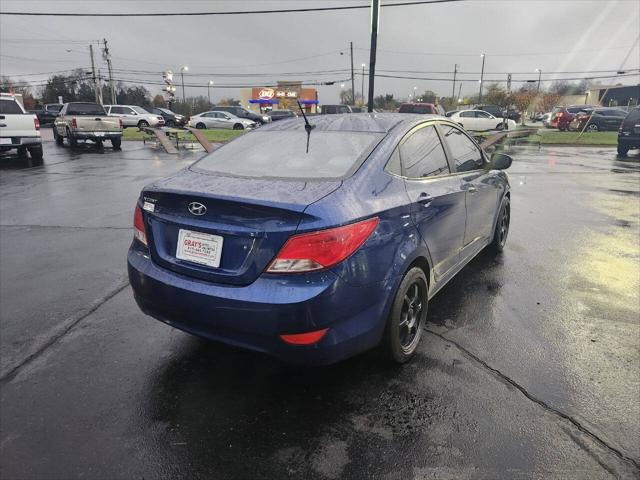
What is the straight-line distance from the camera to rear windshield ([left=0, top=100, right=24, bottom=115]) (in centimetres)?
1345

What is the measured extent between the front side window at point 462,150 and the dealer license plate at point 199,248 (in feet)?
7.66

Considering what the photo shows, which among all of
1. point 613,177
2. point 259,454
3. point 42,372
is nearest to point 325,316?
point 259,454

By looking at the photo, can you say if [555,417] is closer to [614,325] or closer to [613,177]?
[614,325]

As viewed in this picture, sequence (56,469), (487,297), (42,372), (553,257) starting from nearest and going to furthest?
(56,469), (42,372), (487,297), (553,257)

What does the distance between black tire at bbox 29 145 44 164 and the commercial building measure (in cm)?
5021

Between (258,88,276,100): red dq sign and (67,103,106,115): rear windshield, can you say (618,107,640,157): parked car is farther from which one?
(258,88,276,100): red dq sign

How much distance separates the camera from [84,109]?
64.6 feet

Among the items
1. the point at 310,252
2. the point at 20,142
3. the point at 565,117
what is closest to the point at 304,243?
the point at 310,252

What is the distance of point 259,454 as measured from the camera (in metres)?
2.24

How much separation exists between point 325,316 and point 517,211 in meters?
6.51

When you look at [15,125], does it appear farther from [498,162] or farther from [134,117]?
[134,117]

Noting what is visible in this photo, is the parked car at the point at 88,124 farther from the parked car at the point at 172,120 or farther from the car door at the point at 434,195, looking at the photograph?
the car door at the point at 434,195

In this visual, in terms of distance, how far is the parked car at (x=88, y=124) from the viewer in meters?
18.8

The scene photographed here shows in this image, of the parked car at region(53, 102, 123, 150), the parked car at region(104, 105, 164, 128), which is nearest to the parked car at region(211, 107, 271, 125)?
the parked car at region(104, 105, 164, 128)
